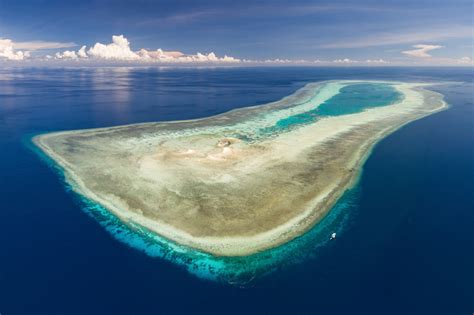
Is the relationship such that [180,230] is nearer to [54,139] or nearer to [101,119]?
[54,139]

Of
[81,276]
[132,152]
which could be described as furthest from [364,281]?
[132,152]

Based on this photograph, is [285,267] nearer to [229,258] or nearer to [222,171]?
[229,258]

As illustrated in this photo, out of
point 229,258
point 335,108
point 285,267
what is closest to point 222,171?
point 229,258

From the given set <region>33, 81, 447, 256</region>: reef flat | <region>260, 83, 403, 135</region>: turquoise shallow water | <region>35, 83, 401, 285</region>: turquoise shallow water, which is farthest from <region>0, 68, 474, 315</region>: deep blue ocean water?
<region>260, 83, 403, 135</region>: turquoise shallow water

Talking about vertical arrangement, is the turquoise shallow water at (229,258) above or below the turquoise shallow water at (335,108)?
below

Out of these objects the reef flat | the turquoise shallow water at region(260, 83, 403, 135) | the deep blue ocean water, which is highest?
the turquoise shallow water at region(260, 83, 403, 135)

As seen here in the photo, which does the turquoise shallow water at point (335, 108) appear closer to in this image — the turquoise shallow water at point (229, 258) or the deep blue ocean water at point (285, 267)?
the deep blue ocean water at point (285, 267)

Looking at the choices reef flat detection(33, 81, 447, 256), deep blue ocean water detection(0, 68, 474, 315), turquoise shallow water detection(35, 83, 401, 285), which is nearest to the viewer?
deep blue ocean water detection(0, 68, 474, 315)

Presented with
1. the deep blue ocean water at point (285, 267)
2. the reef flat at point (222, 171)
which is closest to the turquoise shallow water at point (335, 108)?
the reef flat at point (222, 171)

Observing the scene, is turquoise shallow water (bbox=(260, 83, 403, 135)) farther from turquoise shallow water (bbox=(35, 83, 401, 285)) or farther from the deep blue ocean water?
turquoise shallow water (bbox=(35, 83, 401, 285))
